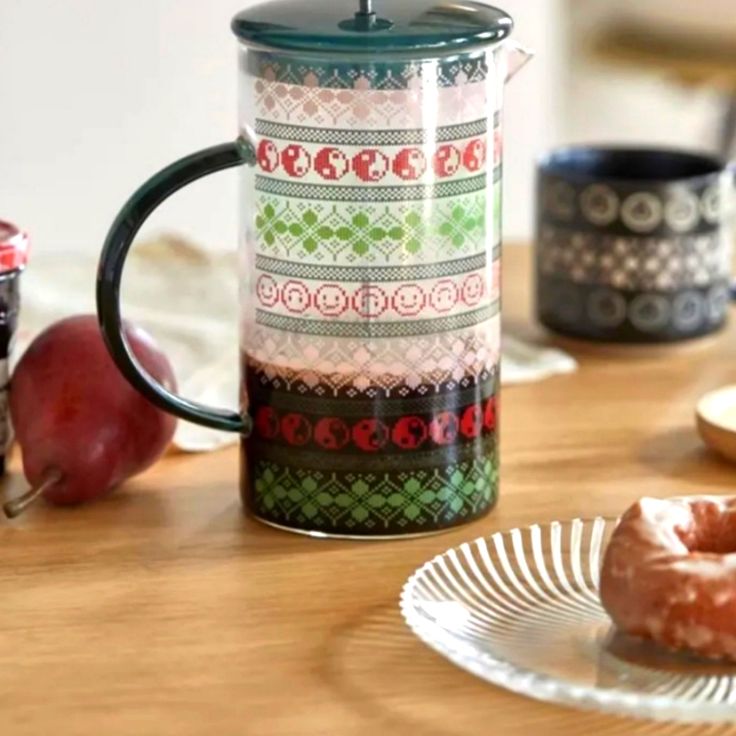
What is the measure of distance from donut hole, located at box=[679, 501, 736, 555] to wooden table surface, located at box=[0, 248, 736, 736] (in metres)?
0.11

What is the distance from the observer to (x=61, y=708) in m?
0.64

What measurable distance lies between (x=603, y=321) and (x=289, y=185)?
0.40 meters

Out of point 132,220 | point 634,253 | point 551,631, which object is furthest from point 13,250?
point 634,253

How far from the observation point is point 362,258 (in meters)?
0.77

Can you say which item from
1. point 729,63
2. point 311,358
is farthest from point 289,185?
point 729,63

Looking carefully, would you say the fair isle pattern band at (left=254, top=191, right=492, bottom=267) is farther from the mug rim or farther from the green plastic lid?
the mug rim

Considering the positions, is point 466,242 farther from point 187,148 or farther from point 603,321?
point 187,148

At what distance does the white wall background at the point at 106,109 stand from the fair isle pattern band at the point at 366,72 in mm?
959

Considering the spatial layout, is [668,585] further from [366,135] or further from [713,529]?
[366,135]

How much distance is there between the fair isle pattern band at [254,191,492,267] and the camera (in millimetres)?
768

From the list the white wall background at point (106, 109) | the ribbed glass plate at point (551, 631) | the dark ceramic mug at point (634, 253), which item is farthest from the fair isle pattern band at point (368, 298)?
the white wall background at point (106, 109)

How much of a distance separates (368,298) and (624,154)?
0.48m

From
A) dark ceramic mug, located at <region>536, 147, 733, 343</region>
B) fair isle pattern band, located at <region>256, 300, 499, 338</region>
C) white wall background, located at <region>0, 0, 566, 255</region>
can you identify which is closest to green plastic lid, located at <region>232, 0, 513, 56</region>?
fair isle pattern band, located at <region>256, 300, 499, 338</region>

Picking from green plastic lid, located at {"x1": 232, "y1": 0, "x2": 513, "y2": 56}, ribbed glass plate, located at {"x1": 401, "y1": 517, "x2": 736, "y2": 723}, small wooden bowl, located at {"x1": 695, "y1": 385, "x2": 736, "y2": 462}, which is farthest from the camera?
small wooden bowl, located at {"x1": 695, "y1": 385, "x2": 736, "y2": 462}
